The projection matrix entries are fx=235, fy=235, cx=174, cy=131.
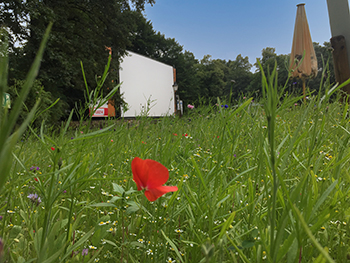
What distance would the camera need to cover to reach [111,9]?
8.35m

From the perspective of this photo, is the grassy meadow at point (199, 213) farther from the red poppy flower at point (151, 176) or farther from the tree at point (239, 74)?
the tree at point (239, 74)

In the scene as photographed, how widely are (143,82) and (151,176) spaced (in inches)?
554

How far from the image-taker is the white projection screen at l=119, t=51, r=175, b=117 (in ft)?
40.9

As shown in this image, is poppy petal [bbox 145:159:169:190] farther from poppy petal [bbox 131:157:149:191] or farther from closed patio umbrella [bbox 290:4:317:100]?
closed patio umbrella [bbox 290:4:317:100]

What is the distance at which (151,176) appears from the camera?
37cm

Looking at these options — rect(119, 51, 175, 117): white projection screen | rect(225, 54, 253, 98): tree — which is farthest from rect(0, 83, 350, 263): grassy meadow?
rect(225, 54, 253, 98): tree

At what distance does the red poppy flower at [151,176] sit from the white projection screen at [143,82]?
9.90m

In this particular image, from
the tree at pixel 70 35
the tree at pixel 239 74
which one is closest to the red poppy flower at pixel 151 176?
the tree at pixel 70 35

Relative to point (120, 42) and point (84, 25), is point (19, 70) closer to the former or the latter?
point (84, 25)

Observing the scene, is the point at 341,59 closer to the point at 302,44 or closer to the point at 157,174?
the point at 302,44

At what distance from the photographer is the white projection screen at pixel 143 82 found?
12453 millimetres

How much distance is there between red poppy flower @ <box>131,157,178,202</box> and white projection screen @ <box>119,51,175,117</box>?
32.5 feet

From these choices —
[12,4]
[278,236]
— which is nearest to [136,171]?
[278,236]

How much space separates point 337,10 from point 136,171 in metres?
3.53
